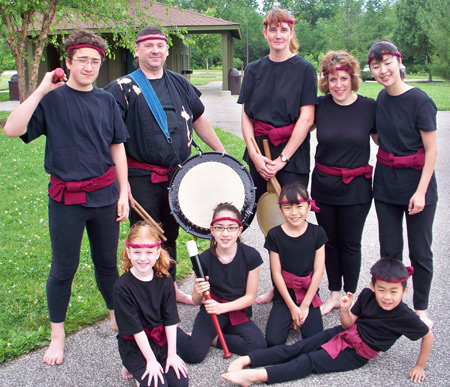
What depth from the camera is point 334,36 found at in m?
49.5

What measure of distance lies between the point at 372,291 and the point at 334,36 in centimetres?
4981

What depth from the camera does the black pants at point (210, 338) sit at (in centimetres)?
323

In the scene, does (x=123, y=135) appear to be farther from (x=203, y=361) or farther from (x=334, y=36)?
(x=334, y=36)

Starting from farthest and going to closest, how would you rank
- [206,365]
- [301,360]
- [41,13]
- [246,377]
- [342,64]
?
[41,13]
[342,64]
[206,365]
[301,360]
[246,377]

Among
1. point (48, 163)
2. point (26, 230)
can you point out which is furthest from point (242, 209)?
point (26, 230)

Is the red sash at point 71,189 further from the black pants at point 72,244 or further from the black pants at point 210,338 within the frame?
the black pants at point 210,338

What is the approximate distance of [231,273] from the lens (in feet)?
11.3

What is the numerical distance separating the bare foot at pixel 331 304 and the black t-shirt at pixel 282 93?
971 mm

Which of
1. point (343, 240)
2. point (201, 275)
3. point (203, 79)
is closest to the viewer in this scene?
point (201, 275)

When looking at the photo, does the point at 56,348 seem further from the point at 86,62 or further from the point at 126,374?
the point at 86,62

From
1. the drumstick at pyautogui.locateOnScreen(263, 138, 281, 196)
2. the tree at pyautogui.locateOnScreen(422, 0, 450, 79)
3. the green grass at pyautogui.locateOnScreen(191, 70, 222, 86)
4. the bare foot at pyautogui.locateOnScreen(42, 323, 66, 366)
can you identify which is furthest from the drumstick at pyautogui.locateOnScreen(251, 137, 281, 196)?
the green grass at pyautogui.locateOnScreen(191, 70, 222, 86)

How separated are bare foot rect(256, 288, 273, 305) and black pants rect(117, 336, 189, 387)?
114 cm

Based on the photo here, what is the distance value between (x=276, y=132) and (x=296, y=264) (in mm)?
972

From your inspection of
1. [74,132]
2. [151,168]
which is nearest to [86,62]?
[74,132]
